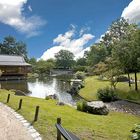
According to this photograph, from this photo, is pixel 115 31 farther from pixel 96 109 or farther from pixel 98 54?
pixel 96 109

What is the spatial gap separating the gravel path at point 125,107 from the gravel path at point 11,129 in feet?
38.0

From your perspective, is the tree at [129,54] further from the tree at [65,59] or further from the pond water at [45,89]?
the tree at [65,59]

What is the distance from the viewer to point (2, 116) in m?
13.2

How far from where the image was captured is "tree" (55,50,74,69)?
112500mm

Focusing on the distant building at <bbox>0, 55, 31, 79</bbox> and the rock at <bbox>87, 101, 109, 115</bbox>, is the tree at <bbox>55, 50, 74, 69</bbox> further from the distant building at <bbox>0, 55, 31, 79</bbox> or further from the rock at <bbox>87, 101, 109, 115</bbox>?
the rock at <bbox>87, 101, 109, 115</bbox>

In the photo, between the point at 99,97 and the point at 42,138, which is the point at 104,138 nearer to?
the point at 42,138

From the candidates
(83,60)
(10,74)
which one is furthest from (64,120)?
(83,60)

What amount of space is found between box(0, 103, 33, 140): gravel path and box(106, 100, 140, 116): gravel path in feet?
38.0

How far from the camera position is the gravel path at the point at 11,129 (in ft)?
30.9

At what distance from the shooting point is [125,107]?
22.5 m

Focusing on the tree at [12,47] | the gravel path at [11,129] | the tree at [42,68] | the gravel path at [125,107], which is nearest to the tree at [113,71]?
the gravel path at [125,107]

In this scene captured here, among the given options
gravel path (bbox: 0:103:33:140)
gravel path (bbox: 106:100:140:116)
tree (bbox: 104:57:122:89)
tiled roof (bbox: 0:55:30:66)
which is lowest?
gravel path (bbox: 106:100:140:116)

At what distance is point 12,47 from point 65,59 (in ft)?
88.5

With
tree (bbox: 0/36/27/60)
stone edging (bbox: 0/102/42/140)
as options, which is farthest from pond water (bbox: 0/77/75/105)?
tree (bbox: 0/36/27/60)
